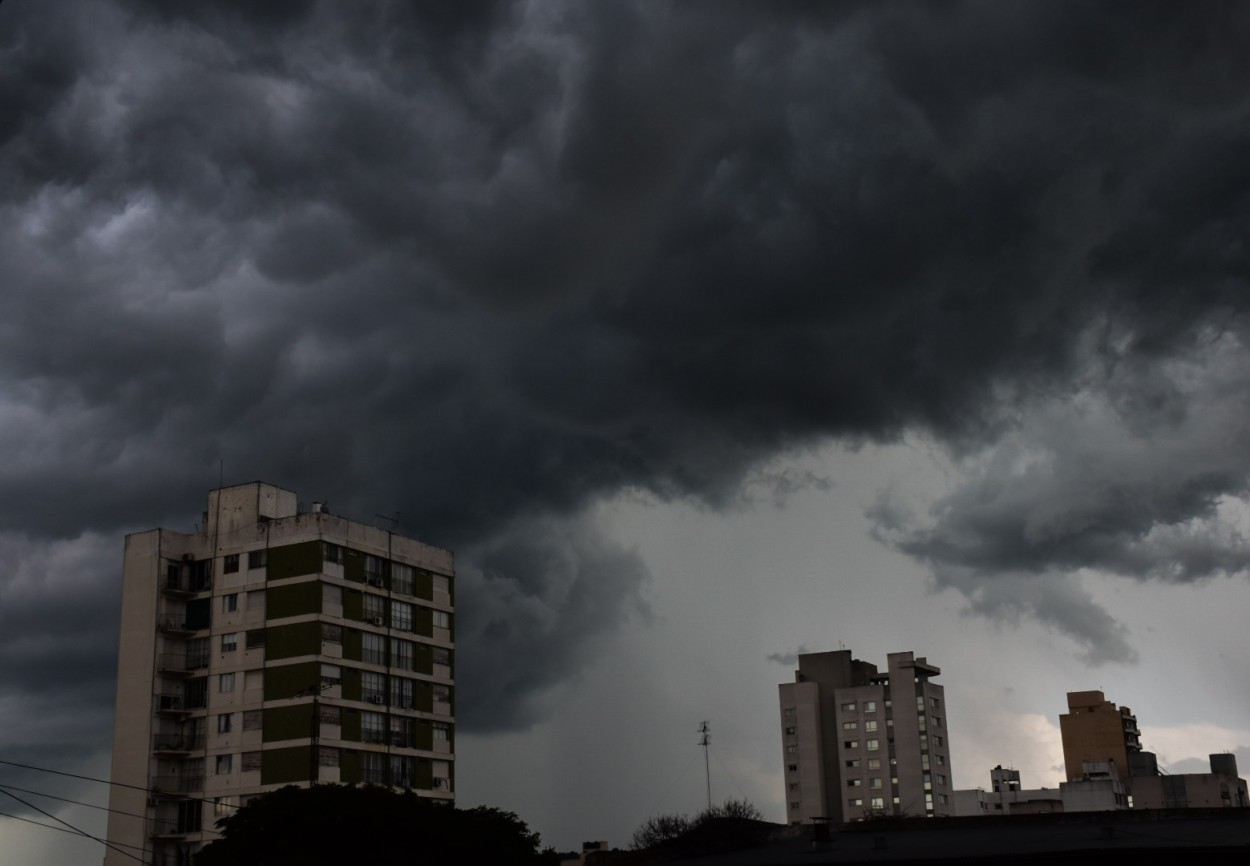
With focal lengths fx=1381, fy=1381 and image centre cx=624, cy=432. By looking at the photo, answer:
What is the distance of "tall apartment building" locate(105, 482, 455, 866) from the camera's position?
9344 cm

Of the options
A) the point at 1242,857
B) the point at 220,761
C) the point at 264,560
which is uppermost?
the point at 264,560

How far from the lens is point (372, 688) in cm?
9756

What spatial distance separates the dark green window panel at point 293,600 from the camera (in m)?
94.7

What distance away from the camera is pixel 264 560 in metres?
97.6

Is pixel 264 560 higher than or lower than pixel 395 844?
higher

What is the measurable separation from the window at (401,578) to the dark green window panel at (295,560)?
8153mm

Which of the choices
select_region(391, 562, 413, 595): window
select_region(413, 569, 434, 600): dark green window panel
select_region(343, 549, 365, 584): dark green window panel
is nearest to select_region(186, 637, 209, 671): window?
select_region(343, 549, 365, 584): dark green window panel

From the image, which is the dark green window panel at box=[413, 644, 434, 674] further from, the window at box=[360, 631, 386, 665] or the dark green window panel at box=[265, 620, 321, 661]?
the dark green window panel at box=[265, 620, 321, 661]

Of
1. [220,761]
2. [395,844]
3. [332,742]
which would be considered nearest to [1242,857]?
[395,844]

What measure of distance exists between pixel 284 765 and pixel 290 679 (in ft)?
18.7

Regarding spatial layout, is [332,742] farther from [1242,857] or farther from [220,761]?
[1242,857]

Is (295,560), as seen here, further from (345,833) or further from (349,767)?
(345,833)

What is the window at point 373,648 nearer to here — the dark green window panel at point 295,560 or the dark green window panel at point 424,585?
the dark green window panel at point 424,585

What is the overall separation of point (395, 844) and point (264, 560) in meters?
35.4
